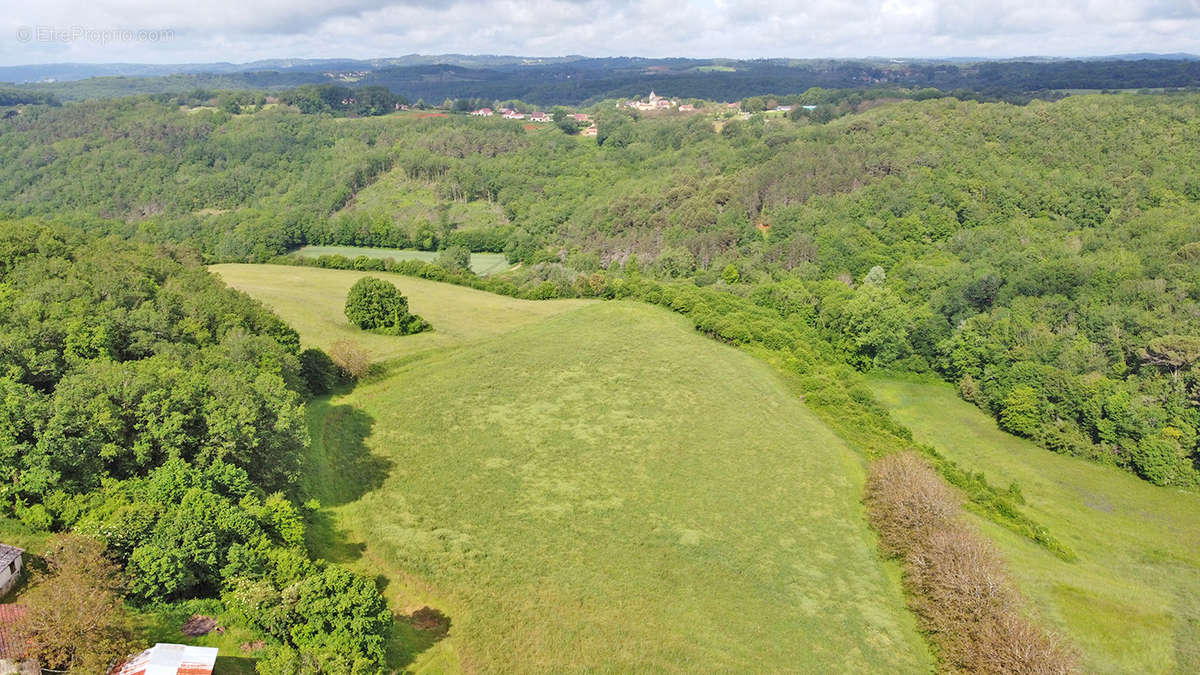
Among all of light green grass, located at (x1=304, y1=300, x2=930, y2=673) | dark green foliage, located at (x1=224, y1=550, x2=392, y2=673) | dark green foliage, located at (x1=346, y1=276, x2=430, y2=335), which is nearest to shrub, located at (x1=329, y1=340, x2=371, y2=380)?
light green grass, located at (x1=304, y1=300, x2=930, y2=673)

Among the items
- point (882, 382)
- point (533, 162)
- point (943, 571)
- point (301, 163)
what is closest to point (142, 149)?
point (301, 163)

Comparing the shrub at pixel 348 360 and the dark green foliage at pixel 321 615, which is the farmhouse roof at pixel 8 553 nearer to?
the dark green foliage at pixel 321 615

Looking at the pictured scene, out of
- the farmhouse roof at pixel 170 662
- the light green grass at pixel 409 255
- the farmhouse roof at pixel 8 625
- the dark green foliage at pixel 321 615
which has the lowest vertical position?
the light green grass at pixel 409 255

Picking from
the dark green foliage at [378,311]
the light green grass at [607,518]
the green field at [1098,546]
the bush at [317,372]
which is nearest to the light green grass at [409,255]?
the dark green foliage at [378,311]

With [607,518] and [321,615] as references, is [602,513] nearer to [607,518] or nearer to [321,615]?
[607,518]

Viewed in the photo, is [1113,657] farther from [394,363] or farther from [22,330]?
[22,330]
